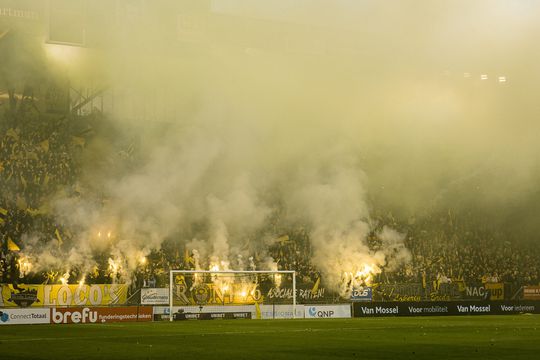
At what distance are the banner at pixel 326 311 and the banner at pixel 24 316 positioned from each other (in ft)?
38.3

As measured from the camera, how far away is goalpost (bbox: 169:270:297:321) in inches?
1324

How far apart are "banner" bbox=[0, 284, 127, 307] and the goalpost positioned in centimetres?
257

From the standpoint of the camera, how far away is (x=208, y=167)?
43.4 m

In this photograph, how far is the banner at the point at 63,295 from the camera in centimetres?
3105

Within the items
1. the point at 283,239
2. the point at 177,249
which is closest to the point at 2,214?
the point at 177,249

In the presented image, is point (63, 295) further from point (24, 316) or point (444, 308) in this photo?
point (444, 308)

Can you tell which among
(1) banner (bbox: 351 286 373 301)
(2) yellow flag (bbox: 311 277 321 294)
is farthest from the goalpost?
(1) banner (bbox: 351 286 373 301)

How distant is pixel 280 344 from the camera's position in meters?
17.8

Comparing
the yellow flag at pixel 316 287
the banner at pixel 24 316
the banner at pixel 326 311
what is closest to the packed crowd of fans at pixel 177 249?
the yellow flag at pixel 316 287

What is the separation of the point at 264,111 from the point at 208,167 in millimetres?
6823

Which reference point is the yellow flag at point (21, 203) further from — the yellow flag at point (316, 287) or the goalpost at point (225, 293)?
the yellow flag at point (316, 287)

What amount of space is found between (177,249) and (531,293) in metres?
18.9

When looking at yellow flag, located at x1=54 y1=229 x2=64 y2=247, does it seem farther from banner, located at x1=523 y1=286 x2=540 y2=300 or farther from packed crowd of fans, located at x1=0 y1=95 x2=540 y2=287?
banner, located at x1=523 y1=286 x2=540 y2=300

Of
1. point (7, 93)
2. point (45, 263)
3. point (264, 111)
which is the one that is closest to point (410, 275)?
point (264, 111)
